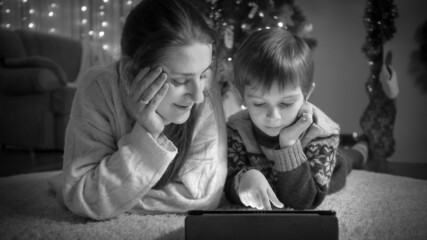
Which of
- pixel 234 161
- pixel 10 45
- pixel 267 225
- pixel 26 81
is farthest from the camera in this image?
pixel 10 45

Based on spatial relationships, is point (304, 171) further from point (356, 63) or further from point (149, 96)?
point (356, 63)

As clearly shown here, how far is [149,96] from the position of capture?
2.73 ft

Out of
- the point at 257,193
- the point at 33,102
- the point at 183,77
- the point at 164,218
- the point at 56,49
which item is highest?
the point at 183,77

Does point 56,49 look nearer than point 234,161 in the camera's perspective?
No

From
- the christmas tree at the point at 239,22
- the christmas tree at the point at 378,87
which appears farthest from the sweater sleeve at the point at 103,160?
the christmas tree at the point at 378,87

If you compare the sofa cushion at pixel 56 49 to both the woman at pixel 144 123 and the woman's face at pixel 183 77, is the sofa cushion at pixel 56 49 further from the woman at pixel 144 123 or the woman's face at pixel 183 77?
the woman's face at pixel 183 77

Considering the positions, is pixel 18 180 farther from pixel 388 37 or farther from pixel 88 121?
pixel 388 37

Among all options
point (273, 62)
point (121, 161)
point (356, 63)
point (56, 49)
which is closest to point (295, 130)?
point (273, 62)

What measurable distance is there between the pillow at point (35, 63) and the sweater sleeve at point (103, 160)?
1.64m

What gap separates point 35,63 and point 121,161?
5.97 feet

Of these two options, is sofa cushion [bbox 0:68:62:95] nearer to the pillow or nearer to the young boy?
the pillow

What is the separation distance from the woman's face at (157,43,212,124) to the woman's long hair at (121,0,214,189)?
0.02 metres

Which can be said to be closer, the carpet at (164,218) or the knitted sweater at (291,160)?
the carpet at (164,218)

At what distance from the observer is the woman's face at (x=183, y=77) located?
2.75 feet
